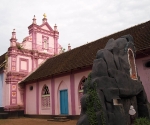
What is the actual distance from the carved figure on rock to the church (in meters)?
3.93

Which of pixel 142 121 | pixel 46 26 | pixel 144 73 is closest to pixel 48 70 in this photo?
pixel 46 26

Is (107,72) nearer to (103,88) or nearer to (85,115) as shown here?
(103,88)

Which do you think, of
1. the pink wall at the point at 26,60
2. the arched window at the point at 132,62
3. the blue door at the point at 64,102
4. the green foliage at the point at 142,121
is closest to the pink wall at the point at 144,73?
the arched window at the point at 132,62

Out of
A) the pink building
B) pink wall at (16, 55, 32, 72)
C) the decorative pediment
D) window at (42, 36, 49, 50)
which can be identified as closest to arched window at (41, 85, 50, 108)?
the pink building

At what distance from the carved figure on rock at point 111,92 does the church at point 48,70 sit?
155 inches

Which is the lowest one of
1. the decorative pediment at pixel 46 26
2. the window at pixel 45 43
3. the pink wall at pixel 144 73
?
the pink wall at pixel 144 73

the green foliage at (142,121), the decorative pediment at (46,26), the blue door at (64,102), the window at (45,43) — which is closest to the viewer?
the green foliage at (142,121)

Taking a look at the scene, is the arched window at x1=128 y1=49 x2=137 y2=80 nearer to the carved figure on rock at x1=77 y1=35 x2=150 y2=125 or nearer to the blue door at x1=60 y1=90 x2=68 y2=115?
the carved figure on rock at x1=77 y1=35 x2=150 y2=125

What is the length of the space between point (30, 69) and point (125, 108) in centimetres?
1522

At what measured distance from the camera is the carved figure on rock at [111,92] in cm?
584

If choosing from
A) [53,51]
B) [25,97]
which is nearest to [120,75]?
[25,97]

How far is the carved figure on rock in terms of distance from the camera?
5844 mm

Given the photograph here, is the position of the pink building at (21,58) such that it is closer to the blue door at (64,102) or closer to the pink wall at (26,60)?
the pink wall at (26,60)

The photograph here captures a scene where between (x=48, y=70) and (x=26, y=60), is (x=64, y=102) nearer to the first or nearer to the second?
(x=48, y=70)
